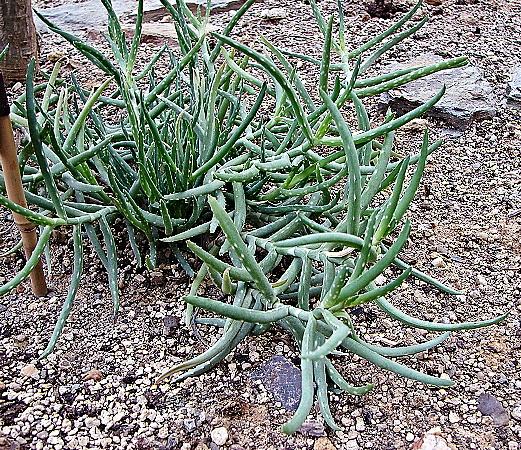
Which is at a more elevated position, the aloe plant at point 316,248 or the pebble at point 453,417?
the aloe plant at point 316,248

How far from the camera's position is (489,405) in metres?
1.15

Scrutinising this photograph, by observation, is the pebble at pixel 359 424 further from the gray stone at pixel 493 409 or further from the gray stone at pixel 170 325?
the gray stone at pixel 170 325

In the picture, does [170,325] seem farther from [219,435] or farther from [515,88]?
[515,88]

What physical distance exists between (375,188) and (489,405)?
0.40 m

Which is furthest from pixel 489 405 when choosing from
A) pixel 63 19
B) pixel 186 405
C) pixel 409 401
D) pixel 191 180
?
pixel 63 19

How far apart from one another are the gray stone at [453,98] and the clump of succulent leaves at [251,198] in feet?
2.08

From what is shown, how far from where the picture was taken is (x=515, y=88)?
6.89 ft

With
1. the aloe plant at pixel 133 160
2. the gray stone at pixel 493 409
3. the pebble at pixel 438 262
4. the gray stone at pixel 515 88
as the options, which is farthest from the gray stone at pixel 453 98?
the gray stone at pixel 493 409

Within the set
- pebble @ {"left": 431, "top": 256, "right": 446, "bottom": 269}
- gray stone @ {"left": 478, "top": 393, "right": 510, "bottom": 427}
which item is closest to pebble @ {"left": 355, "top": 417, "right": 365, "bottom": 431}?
gray stone @ {"left": 478, "top": 393, "right": 510, "bottom": 427}

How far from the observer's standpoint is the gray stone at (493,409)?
3.71ft

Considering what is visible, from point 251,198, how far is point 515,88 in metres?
1.13

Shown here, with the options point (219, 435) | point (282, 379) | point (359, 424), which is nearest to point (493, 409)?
point (359, 424)

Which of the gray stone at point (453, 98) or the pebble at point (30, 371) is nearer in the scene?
the pebble at point (30, 371)

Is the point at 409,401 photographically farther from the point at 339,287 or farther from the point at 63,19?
the point at 63,19
